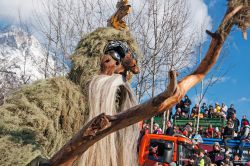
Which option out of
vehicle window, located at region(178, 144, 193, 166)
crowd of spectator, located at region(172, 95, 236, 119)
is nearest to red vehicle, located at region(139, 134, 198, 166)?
vehicle window, located at region(178, 144, 193, 166)

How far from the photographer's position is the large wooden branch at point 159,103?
120 centimetres

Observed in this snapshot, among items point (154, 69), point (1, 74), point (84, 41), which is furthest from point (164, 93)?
point (1, 74)

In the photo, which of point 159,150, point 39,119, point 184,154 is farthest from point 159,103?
point 184,154

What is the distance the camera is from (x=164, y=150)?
8.85m

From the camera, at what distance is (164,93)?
3.89 feet

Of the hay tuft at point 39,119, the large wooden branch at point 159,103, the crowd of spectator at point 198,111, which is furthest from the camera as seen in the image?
the crowd of spectator at point 198,111

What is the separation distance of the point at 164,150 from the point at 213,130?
6390 millimetres

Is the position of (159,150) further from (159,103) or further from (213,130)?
(159,103)

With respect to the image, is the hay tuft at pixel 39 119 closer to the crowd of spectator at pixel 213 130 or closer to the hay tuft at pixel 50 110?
the hay tuft at pixel 50 110

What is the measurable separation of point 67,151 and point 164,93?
0.42m

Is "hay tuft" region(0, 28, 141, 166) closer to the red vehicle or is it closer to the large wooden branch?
the large wooden branch

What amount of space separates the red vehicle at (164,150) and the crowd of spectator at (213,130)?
0.76ft

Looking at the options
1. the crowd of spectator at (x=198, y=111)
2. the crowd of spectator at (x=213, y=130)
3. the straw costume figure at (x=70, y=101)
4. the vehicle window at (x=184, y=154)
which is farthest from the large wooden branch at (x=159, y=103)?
the crowd of spectator at (x=198, y=111)

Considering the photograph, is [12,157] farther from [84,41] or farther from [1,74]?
[1,74]
